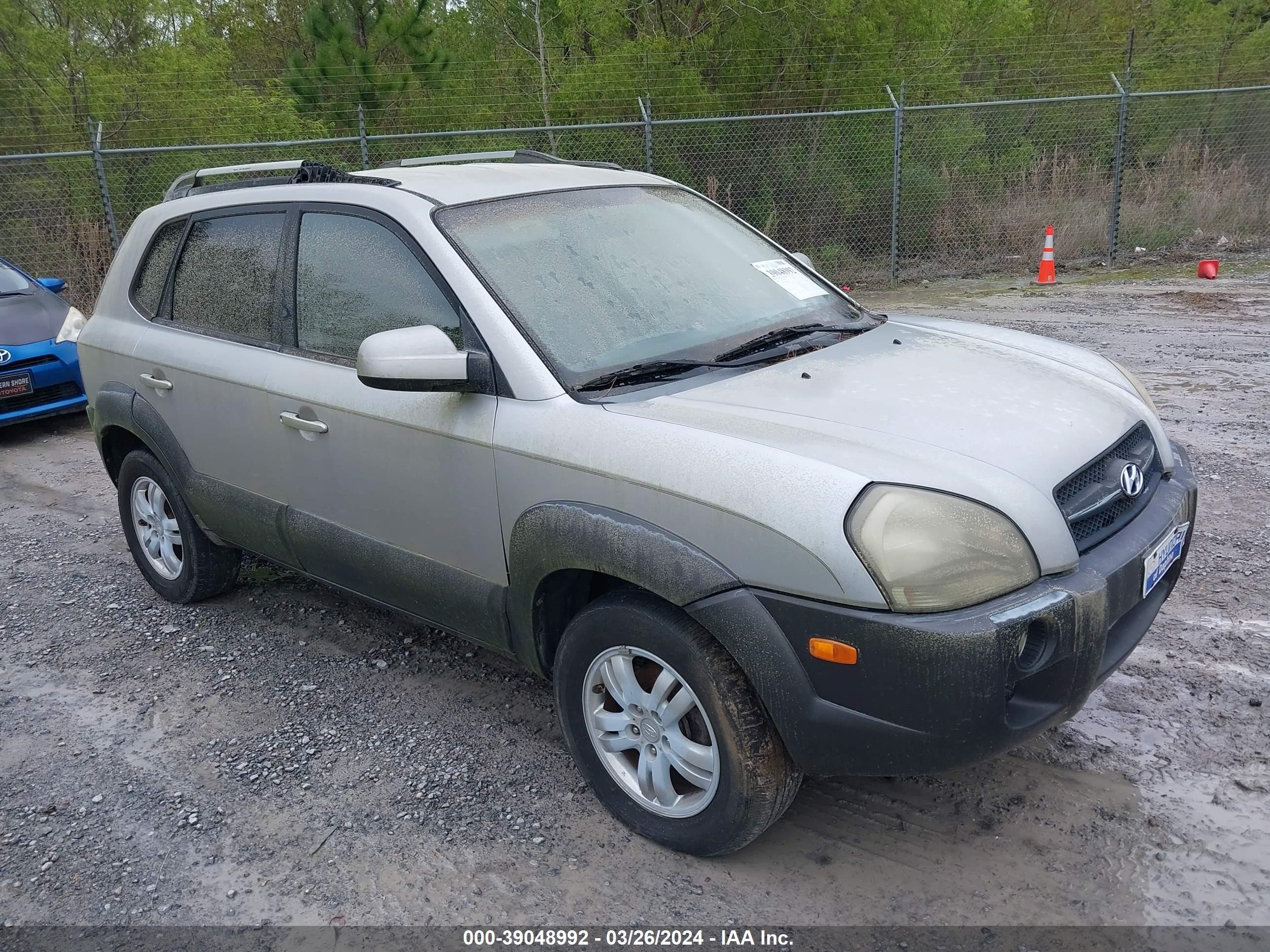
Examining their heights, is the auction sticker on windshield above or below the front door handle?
above

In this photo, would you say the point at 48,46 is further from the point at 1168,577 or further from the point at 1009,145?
the point at 1168,577

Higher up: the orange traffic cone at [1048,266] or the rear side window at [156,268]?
the rear side window at [156,268]

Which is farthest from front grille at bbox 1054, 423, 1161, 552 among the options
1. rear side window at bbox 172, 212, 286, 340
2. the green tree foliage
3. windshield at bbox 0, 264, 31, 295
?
the green tree foliage

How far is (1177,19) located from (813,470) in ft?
83.4

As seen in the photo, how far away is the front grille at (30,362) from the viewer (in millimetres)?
7762

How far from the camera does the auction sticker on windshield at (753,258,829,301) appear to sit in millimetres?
3773

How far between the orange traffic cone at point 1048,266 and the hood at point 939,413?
33.1ft

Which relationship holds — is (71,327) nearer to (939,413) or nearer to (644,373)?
(644,373)

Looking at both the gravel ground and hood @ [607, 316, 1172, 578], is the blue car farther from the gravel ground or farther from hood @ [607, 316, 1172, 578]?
hood @ [607, 316, 1172, 578]

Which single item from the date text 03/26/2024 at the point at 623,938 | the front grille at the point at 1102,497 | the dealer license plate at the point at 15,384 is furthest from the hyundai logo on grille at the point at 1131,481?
the dealer license plate at the point at 15,384

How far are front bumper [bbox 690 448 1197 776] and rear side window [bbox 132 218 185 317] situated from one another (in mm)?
3071

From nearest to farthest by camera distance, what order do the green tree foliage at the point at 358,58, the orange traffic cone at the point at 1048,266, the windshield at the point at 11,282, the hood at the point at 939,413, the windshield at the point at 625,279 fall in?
→ the hood at the point at 939,413, the windshield at the point at 625,279, the windshield at the point at 11,282, the orange traffic cone at the point at 1048,266, the green tree foliage at the point at 358,58

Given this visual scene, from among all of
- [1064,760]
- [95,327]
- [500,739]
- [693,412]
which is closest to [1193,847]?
[1064,760]

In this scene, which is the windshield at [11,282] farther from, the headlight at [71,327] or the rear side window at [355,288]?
the rear side window at [355,288]
